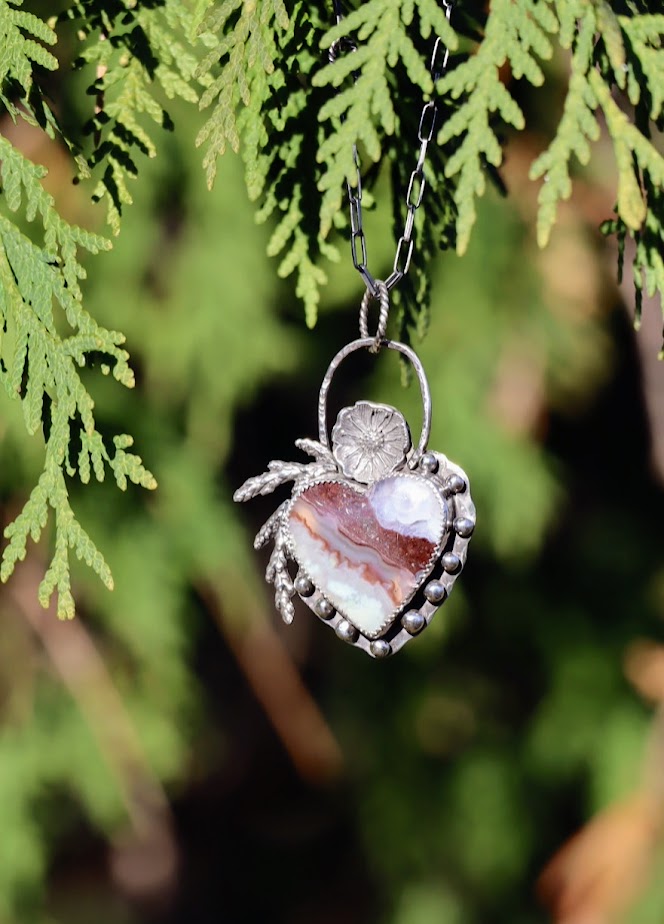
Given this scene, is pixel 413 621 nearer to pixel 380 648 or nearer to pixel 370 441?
pixel 380 648

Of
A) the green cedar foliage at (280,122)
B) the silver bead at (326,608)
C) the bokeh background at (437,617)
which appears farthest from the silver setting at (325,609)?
the bokeh background at (437,617)

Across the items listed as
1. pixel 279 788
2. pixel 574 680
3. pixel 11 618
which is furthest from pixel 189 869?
pixel 574 680

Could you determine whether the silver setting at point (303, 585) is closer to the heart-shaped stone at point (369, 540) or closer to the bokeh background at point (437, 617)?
the heart-shaped stone at point (369, 540)

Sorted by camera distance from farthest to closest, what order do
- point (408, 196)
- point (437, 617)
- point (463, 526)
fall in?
1. point (437, 617)
2. point (408, 196)
3. point (463, 526)

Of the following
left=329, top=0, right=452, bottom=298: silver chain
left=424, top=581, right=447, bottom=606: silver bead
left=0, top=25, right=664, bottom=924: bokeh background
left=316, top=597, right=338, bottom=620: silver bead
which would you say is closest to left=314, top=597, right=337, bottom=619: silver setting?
left=316, top=597, right=338, bottom=620: silver bead

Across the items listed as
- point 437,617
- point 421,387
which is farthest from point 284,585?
point 437,617

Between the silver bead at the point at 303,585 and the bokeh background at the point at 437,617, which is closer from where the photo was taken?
the silver bead at the point at 303,585

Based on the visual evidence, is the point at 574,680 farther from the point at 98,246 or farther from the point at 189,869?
the point at 98,246
